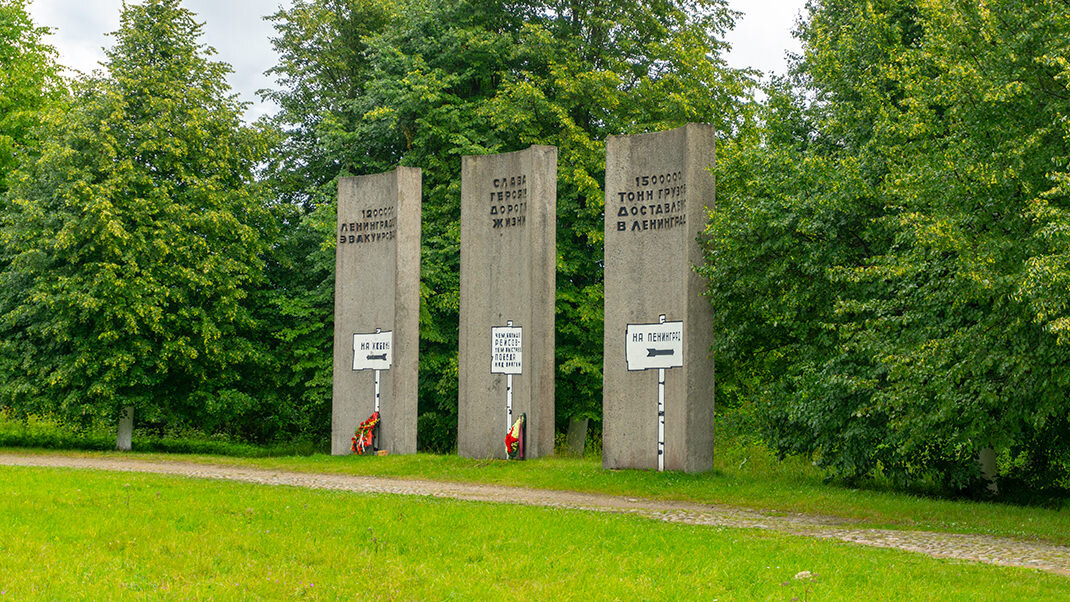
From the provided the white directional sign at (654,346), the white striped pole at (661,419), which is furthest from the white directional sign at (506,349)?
the white striped pole at (661,419)

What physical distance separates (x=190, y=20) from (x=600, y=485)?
708 inches

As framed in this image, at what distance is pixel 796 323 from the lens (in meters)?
18.1

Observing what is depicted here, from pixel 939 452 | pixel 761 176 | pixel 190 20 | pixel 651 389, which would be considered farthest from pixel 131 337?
pixel 939 452

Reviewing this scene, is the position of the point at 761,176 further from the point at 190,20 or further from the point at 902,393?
the point at 190,20

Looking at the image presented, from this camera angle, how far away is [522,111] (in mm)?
28375

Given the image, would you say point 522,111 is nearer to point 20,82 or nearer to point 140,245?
point 140,245

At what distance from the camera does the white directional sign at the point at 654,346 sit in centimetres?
1936

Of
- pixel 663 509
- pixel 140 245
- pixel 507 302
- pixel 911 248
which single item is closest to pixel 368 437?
pixel 507 302

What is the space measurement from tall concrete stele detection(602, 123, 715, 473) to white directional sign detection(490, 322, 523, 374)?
2.37m

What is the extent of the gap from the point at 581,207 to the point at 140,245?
1108cm

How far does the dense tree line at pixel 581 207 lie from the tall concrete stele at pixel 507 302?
370 cm

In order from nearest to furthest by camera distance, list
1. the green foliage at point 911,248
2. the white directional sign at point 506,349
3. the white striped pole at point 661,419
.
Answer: the green foliage at point 911,248 → the white striped pole at point 661,419 → the white directional sign at point 506,349

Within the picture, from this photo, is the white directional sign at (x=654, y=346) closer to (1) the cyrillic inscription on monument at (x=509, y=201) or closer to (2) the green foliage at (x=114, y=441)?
(1) the cyrillic inscription on monument at (x=509, y=201)

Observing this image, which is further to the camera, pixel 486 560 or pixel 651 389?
pixel 651 389
